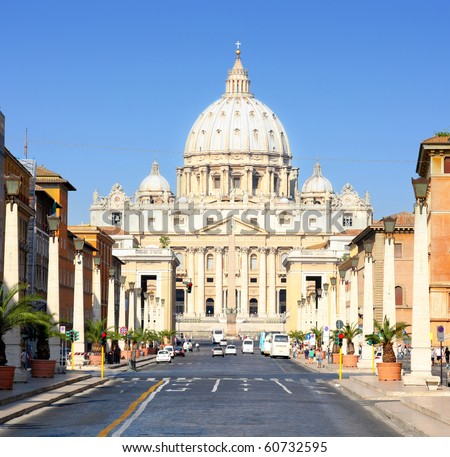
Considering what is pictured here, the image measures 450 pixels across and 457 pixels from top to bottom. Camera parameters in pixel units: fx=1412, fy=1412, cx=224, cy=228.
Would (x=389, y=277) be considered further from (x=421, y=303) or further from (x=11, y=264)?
(x=11, y=264)

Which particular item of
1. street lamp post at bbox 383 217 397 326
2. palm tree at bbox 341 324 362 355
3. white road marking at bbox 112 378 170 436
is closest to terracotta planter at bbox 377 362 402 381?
street lamp post at bbox 383 217 397 326

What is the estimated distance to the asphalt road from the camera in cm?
2469

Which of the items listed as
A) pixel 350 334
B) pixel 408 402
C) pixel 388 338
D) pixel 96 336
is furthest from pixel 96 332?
pixel 408 402

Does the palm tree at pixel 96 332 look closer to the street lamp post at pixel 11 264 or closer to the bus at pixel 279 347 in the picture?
the street lamp post at pixel 11 264

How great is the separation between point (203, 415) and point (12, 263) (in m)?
15.7

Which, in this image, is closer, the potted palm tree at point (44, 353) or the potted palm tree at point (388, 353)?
the potted palm tree at point (388, 353)

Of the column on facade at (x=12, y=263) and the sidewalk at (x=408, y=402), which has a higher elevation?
the column on facade at (x=12, y=263)

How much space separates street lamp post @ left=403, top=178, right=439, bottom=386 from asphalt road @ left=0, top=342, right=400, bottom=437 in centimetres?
244

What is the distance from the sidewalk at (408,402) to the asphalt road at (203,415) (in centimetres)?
50

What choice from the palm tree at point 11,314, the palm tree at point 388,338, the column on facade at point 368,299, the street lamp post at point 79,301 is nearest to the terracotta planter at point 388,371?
the palm tree at point 388,338

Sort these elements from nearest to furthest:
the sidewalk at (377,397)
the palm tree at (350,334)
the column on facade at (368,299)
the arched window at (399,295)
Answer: the sidewalk at (377,397), the column on facade at (368,299), the palm tree at (350,334), the arched window at (399,295)

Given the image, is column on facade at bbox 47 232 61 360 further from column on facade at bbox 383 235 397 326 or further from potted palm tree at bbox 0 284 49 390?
column on facade at bbox 383 235 397 326

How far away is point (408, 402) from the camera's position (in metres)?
33.3

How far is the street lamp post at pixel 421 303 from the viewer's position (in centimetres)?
4022
